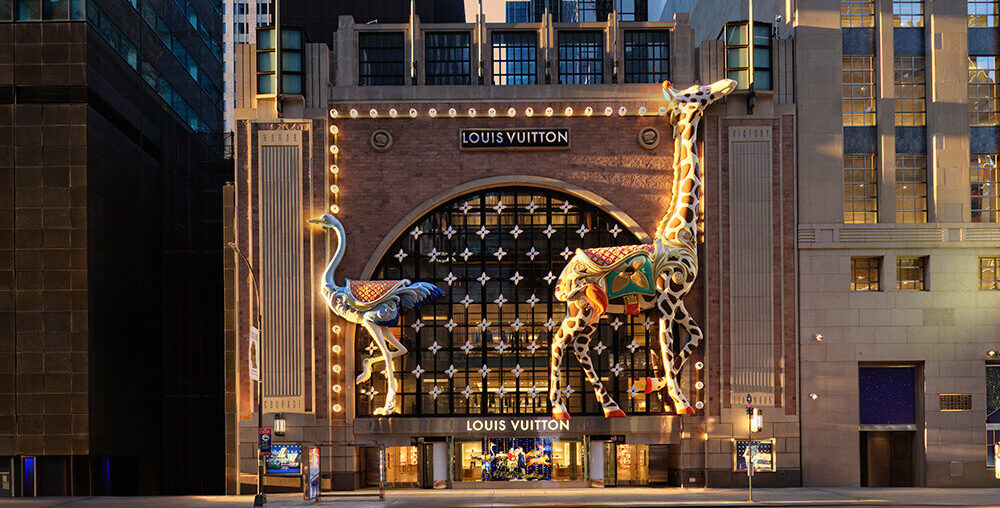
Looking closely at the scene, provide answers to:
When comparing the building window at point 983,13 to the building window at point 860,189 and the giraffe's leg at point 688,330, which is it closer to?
the building window at point 860,189

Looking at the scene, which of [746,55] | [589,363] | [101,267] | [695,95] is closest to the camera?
[695,95]

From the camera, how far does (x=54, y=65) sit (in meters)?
37.2

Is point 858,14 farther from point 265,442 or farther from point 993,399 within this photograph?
point 265,442

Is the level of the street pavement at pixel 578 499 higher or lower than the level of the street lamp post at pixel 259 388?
lower

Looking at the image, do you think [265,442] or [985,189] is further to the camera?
[985,189]

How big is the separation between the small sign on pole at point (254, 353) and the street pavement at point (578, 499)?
186 inches

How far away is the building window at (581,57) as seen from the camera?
37.5 meters

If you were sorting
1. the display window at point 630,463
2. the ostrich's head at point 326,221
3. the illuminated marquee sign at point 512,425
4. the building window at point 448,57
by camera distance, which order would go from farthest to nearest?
the display window at point 630,463, the building window at point 448,57, the illuminated marquee sign at point 512,425, the ostrich's head at point 326,221

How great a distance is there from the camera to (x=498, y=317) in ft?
123

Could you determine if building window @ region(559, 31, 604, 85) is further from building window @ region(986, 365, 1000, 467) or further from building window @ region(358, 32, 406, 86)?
building window @ region(986, 365, 1000, 467)

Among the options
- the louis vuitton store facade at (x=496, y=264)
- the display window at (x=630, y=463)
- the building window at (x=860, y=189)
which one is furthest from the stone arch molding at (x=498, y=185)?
the display window at (x=630, y=463)

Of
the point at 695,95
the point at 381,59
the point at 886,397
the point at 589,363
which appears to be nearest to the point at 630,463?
the point at 589,363

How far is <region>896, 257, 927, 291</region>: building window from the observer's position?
122 feet

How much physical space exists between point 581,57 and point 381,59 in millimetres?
8435
